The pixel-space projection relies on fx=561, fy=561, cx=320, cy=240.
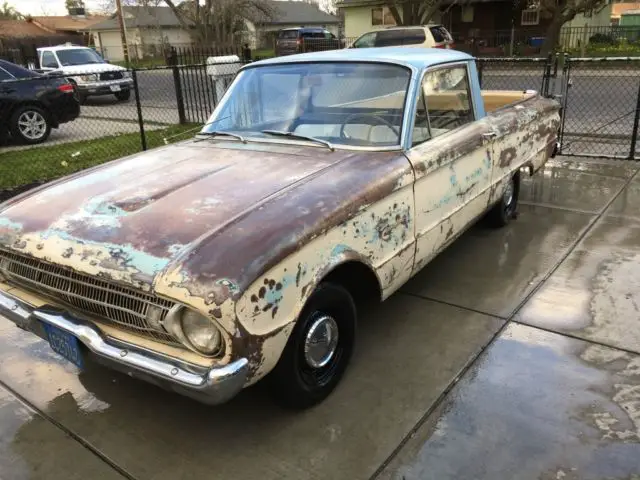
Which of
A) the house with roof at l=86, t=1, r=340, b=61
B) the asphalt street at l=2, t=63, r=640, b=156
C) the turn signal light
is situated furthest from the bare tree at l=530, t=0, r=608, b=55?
the house with roof at l=86, t=1, r=340, b=61

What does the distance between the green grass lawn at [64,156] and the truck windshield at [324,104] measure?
128 inches

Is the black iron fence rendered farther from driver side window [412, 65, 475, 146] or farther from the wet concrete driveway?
the wet concrete driveway

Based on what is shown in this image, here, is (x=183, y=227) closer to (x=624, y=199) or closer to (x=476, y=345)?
(x=476, y=345)

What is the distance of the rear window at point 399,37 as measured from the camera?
19.3 m

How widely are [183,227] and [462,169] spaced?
2.20 metres

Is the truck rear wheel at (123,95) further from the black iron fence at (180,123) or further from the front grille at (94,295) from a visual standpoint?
the front grille at (94,295)

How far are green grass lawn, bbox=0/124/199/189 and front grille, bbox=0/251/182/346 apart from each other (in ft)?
14.8

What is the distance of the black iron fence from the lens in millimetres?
8016

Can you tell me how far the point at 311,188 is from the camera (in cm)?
286

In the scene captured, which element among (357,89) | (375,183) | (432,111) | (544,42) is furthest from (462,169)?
(544,42)

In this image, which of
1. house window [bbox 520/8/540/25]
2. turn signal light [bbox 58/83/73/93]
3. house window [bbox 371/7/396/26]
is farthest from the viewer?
house window [bbox 371/7/396/26]

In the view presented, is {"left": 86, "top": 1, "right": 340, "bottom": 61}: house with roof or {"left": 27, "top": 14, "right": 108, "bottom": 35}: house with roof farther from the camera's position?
{"left": 27, "top": 14, "right": 108, "bottom": 35}: house with roof

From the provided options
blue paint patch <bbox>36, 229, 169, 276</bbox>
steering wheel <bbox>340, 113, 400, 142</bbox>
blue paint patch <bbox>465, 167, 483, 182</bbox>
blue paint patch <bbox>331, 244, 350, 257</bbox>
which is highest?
steering wheel <bbox>340, 113, 400, 142</bbox>

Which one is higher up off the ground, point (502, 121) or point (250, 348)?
point (502, 121)
